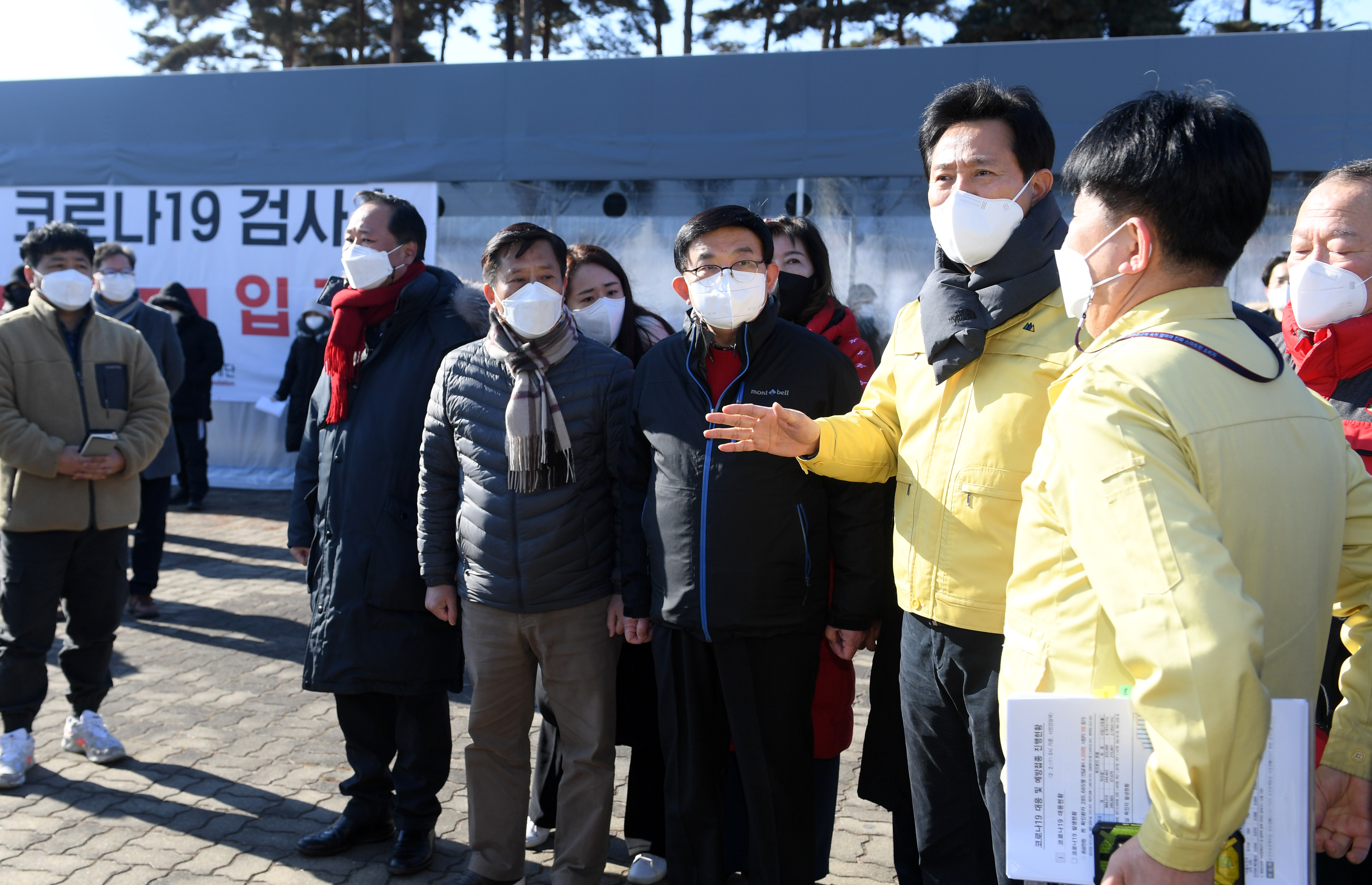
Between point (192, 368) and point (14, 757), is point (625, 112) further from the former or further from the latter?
point (14, 757)

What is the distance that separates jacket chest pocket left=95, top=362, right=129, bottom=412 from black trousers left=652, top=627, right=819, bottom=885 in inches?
102

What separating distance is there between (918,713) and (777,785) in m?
0.59

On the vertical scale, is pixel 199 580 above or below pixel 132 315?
below

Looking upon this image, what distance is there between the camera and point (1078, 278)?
149 cm

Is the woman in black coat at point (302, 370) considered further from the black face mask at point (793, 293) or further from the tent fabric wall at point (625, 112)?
the black face mask at point (793, 293)

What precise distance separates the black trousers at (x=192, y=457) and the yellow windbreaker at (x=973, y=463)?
7.34 metres

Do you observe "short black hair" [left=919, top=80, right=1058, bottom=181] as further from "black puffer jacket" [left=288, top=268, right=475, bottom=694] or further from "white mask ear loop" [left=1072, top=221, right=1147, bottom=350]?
"black puffer jacket" [left=288, top=268, right=475, bottom=694]

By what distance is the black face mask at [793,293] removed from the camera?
3.33 metres

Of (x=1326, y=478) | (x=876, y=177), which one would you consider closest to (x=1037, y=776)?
(x=1326, y=478)

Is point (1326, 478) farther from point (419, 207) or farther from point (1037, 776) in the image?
point (419, 207)

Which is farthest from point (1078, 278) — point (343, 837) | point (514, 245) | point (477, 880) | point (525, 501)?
point (343, 837)

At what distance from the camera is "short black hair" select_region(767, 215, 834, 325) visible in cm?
340

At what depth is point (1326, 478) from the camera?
53.6 inches

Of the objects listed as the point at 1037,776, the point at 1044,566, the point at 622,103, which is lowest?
the point at 1037,776
